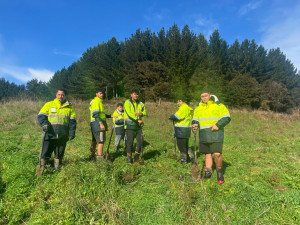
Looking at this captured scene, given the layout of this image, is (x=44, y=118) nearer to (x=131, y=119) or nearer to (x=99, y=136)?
(x=99, y=136)

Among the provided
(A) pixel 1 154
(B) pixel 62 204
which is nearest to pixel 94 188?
(B) pixel 62 204

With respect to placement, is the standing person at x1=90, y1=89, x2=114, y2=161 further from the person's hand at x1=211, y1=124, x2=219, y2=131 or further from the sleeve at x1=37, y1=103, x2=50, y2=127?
the person's hand at x1=211, y1=124, x2=219, y2=131

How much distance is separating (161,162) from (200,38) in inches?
1218

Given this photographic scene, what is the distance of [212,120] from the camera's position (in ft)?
13.2

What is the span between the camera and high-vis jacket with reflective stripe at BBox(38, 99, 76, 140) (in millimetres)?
4199

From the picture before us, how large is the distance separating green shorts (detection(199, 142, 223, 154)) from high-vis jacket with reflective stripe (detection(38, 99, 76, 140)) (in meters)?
2.98

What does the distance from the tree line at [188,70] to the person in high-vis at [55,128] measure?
18293mm

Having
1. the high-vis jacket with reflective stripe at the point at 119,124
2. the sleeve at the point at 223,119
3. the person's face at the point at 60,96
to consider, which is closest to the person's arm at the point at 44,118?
the person's face at the point at 60,96

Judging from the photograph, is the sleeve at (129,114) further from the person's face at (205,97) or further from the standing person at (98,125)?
the person's face at (205,97)

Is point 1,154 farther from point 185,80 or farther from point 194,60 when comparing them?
point 194,60

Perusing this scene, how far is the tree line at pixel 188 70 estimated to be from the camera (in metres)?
26.1

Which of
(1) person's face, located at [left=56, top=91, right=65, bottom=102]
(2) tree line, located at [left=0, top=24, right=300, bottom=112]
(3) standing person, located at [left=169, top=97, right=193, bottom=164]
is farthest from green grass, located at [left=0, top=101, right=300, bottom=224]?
(2) tree line, located at [left=0, top=24, right=300, bottom=112]

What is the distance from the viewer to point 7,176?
371 cm

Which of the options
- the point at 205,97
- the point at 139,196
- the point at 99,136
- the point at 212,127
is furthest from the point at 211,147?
the point at 99,136
